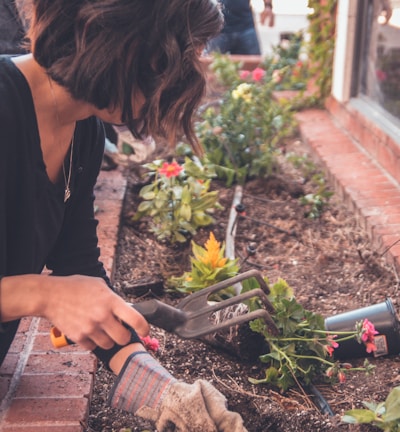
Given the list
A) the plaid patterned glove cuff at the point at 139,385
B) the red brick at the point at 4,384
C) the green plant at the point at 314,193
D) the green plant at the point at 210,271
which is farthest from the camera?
the green plant at the point at 314,193

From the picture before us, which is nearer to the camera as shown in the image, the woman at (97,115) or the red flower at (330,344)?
the woman at (97,115)

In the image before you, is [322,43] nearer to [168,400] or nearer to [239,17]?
[239,17]

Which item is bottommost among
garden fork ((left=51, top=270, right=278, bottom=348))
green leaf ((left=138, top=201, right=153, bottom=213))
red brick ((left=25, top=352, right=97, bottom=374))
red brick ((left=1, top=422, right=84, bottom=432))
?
green leaf ((left=138, top=201, right=153, bottom=213))

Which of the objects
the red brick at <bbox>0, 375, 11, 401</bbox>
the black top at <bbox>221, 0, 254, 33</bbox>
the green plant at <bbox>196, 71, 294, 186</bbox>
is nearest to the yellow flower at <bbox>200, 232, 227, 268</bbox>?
the red brick at <bbox>0, 375, 11, 401</bbox>

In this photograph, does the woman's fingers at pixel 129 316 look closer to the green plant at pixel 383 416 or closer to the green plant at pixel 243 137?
the green plant at pixel 383 416

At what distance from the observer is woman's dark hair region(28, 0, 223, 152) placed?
1.49 m

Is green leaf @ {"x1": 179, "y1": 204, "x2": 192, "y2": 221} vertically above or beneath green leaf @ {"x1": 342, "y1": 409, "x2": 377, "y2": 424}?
beneath

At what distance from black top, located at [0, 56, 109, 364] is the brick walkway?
0.49 feet

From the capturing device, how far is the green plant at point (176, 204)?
314 cm

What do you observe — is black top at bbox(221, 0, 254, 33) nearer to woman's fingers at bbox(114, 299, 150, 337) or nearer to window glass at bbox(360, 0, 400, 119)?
window glass at bbox(360, 0, 400, 119)

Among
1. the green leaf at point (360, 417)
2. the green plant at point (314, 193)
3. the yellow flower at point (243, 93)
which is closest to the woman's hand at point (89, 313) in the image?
the green leaf at point (360, 417)

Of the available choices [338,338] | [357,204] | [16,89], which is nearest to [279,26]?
[357,204]

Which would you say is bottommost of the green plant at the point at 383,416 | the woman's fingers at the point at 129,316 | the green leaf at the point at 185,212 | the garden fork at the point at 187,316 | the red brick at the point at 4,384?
the green leaf at the point at 185,212

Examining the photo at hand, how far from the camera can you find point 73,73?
1.52 meters
